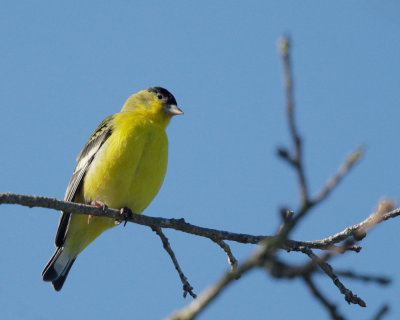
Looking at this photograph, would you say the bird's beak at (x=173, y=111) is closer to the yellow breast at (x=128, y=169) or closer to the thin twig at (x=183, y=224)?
the yellow breast at (x=128, y=169)

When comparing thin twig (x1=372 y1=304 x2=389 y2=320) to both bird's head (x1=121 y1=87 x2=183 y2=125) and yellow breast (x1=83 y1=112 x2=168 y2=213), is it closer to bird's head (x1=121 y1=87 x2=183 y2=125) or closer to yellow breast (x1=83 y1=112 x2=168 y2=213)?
yellow breast (x1=83 y1=112 x2=168 y2=213)

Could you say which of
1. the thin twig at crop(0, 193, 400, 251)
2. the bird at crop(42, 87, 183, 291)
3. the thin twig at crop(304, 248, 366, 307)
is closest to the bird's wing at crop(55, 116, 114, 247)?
the bird at crop(42, 87, 183, 291)

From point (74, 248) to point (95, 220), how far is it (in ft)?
1.65

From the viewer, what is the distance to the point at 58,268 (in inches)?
248

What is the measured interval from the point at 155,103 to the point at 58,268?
2.41m

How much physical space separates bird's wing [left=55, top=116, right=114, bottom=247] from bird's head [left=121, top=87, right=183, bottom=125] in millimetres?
637

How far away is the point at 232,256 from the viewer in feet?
14.8

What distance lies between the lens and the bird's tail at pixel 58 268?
6266mm

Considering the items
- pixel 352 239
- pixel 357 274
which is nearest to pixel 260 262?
pixel 357 274

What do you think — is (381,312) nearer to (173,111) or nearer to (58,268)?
(58,268)

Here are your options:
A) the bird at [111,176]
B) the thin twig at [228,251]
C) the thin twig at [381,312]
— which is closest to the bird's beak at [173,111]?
the bird at [111,176]

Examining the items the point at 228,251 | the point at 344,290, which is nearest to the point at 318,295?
the point at 344,290

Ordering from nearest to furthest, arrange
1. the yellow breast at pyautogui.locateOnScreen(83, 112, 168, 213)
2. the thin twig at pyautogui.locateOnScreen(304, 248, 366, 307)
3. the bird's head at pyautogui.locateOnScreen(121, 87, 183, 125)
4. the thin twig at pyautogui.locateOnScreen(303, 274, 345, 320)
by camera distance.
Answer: the thin twig at pyautogui.locateOnScreen(303, 274, 345, 320) → the thin twig at pyautogui.locateOnScreen(304, 248, 366, 307) → the yellow breast at pyautogui.locateOnScreen(83, 112, 168, 213) → the bird's head at pyautogui.locateOnScreen(121, 87, 183, 125)

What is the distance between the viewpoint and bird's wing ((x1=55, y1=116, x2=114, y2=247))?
6.20 metres
